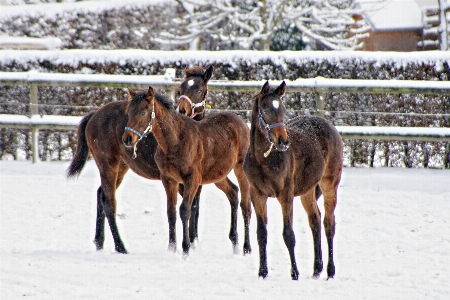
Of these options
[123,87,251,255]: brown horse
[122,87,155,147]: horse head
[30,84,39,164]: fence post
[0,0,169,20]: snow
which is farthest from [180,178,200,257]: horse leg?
[0,0,169,20]: snow

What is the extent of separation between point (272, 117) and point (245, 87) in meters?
5.63

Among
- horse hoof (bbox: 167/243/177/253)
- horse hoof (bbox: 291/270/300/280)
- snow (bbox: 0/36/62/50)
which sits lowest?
horse hoof (bbox: 167/243/177/253)

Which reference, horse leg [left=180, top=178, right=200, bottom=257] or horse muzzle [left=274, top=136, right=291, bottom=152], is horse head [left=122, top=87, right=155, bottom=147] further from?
horse muzzle [left=274, top=136, right=291, bottom=152]

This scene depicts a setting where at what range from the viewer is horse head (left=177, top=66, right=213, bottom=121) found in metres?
7.37

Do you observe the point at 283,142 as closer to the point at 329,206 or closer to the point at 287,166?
the point at 287,166

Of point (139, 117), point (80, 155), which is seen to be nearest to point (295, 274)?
point (139, 117)

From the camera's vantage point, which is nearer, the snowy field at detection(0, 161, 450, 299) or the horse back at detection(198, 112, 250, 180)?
the snowy field at detection(0, 161, 450, 299)

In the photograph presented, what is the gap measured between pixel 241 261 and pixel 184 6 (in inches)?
750

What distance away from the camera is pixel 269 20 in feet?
72.0

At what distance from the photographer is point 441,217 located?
8.44 meters

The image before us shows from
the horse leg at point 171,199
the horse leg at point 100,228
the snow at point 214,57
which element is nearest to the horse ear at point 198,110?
the horse leg at point 171,199

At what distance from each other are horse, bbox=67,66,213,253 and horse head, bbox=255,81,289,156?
1.82 meters

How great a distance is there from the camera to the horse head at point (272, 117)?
5.41 meters

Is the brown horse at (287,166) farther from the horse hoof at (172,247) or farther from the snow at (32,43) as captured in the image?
the snow at (32,43)
